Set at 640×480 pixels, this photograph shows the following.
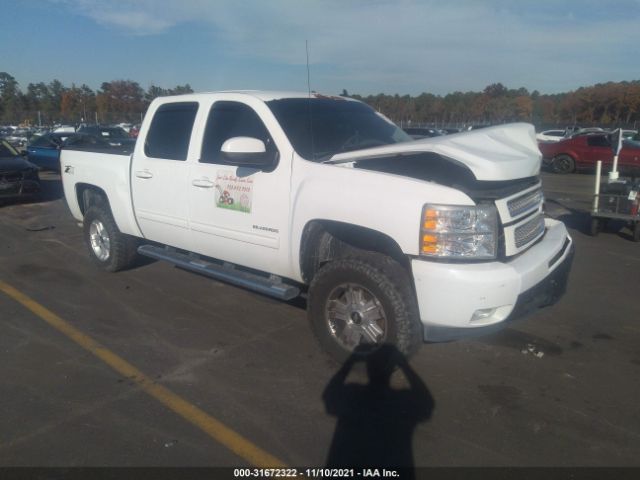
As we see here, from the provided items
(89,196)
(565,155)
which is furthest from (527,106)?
(89,196)

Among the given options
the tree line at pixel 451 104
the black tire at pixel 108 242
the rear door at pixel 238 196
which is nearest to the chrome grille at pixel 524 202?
the rear door at pixel 238 196

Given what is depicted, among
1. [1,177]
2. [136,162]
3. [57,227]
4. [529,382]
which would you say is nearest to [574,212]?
[529,382]

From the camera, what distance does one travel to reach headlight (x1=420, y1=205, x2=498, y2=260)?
11.6 ft

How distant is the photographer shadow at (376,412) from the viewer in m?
3.13

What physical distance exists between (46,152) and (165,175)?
14301mm

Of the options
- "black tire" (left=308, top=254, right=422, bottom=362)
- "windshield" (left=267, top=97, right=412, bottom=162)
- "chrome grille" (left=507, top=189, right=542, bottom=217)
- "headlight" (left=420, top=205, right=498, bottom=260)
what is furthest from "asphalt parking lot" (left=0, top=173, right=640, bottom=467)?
"windshield" (left=267, top=97, right=412, bottom=162)

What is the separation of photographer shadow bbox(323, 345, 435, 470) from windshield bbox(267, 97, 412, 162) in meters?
1.73

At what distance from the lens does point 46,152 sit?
17.6 metres

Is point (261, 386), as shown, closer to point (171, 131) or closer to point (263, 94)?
point (263, 94)

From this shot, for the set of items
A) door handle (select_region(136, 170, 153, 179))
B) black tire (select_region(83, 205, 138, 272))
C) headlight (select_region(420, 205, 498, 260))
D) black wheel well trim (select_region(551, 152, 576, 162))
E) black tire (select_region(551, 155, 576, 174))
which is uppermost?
door handle (select_region(136, 170, 153, 179))

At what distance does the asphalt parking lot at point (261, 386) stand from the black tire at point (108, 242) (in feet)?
1.45

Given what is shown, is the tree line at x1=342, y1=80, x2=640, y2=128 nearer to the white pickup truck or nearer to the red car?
the red car

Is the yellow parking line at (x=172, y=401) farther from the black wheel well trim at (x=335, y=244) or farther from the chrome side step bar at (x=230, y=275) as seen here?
the black wheel well trim at (x=335, y=244)

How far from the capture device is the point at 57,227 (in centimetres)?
982
